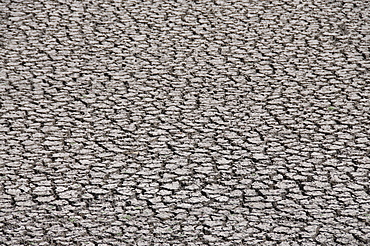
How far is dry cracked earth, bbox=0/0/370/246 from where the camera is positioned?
2908 millimetres

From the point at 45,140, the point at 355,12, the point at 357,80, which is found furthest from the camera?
the point at 355,12

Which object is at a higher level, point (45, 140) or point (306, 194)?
point (306, 194)

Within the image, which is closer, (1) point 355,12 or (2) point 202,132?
(2) point 202,132

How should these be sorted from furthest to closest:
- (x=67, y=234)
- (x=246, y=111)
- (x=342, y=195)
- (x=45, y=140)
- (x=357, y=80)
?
(x=357, y=80)
(x=246, y=111)
(x=45, y=140)
(x=342, y=195)
(x=67, y=234)

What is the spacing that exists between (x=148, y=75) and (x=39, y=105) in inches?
26.1

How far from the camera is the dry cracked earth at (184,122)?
2908 mm

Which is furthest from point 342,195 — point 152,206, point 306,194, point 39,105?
point 39,105

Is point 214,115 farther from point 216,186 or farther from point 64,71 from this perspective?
point 64,71

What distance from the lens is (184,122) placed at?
12.1ft

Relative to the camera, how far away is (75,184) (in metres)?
3.17

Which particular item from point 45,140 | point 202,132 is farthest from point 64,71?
point 202,132

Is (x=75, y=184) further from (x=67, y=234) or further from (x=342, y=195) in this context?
(x=342, y=195)

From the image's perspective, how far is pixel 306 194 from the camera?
3.07m

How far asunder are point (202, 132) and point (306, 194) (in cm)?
71
